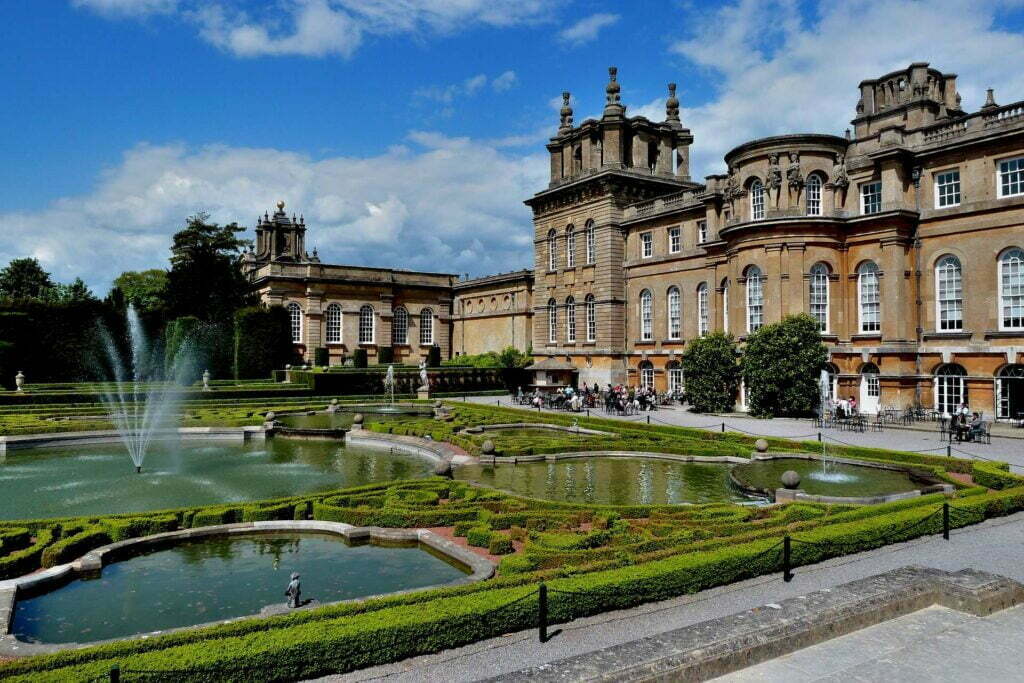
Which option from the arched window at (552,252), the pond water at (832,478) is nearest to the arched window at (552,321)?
the arched window at (552,252)

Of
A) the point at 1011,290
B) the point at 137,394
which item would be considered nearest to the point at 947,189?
the point at 1011,290

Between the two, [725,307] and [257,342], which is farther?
[257,342]

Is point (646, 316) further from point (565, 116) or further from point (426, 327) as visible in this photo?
point (426, 327)

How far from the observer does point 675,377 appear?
3919 cm

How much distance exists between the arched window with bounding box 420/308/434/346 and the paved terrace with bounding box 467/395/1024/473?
33857 millimetres

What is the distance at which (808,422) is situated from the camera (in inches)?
1086

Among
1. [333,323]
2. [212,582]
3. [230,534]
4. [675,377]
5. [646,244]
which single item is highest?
[646,244]

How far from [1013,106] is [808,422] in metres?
14.1

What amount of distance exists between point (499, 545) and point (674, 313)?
30.8 metres

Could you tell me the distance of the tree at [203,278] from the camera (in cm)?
5350

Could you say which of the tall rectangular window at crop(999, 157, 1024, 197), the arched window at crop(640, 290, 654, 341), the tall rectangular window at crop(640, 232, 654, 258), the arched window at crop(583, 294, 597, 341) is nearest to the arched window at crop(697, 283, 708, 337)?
the arched window at crop(640, 290, 654, 341)

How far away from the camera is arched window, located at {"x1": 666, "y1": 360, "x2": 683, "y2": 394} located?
38.9 metres

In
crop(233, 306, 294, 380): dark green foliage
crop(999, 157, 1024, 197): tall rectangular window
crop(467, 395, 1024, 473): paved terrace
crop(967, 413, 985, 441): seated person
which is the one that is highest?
crop(999, 157, 1024, 197): tall rectangular window

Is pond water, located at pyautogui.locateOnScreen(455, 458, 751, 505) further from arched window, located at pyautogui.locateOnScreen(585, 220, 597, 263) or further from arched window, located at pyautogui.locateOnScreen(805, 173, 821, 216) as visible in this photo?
arched window, located at pyautogui.locateOnScreen(585, 220, 597, 263)
